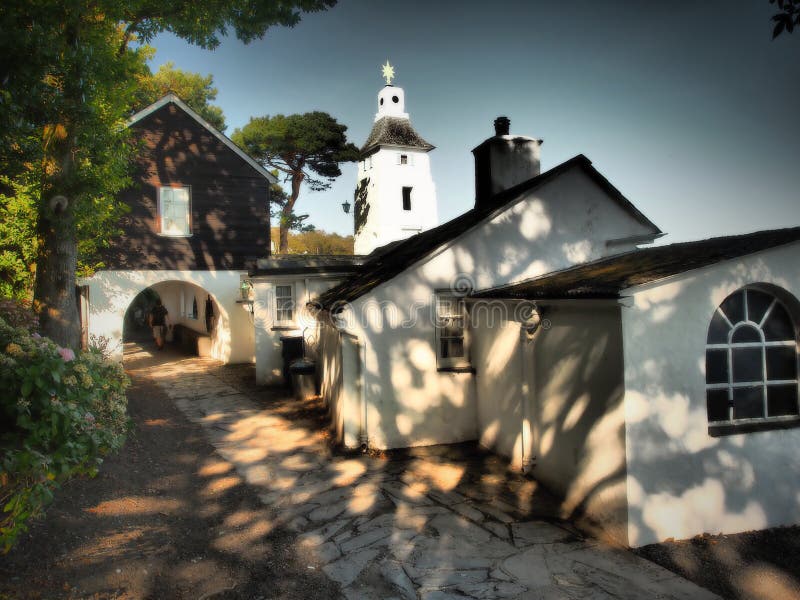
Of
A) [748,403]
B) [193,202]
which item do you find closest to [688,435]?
[748,403]

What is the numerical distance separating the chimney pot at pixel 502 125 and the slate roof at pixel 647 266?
5674mm

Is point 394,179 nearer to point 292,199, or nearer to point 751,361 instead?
point 292,199

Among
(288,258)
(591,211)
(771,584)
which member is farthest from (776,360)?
(288,258)

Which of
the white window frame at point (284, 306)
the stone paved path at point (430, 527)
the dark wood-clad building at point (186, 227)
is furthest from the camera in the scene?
the dark wood-clad building at point (186, 227)

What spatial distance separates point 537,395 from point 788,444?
118 inches

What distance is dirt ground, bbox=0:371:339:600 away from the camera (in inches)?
168

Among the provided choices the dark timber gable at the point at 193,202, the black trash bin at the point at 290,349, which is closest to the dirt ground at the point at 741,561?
the black trash bin at the point at 290,349

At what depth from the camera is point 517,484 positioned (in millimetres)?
7344

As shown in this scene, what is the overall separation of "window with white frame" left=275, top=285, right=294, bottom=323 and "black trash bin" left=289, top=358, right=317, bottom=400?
229cm

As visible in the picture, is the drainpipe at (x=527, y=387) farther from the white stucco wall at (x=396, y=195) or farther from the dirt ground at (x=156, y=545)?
the white stucco wall at (x=396, y=195)

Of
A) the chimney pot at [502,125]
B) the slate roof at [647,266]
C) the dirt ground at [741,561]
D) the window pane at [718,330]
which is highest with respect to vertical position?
the chimney pot at [502,125]

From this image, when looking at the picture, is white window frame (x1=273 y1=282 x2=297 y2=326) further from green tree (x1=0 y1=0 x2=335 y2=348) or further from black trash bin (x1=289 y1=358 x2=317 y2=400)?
green tree (x1=0 y1=0 x2=335 y2=348)

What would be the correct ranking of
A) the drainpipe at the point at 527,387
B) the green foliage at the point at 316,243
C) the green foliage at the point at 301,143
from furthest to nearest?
the green foliage at the point at 316,243 → the green foliage at the point at 301,143 → the drainpipe at the point at 527,387

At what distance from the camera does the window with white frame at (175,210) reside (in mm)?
17359
